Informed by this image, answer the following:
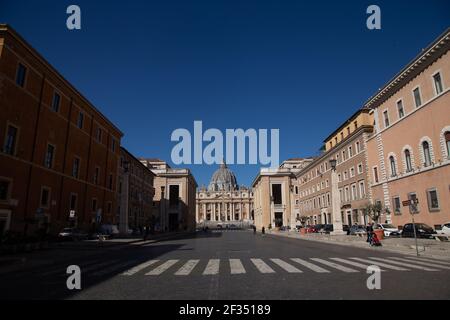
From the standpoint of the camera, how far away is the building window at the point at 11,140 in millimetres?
24819

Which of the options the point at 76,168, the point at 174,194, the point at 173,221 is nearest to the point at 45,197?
the point at 76,168

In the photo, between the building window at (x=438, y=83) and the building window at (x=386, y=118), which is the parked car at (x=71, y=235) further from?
the building window at (x=386, y=118)

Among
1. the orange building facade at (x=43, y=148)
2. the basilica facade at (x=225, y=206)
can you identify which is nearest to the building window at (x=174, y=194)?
the orange building facade at (x=43, y=148)

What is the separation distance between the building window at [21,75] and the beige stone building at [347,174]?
36616 millimetres

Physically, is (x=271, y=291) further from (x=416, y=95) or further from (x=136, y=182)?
(x=136, y=182)

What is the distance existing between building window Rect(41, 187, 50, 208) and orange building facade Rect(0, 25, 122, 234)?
0.30ft

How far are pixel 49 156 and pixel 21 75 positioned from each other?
8003mm

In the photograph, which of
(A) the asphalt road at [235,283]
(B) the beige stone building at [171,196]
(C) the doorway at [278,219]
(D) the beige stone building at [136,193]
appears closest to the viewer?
(A) the asphalt road at [235,283]

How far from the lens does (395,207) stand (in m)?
37.0

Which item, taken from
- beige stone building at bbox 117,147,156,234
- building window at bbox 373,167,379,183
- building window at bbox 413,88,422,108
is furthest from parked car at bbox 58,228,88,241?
building window at bbox 413,88,422,108

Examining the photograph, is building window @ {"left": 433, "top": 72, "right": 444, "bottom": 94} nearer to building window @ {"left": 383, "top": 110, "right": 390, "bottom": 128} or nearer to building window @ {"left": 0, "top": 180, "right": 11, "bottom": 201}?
building window @ {"left": 383, "top": 110, "right": 390, "bottom": 128}

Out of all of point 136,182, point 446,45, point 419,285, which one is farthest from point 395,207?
point 136,182

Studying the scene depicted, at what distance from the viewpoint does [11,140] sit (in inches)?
1003

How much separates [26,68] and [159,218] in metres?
62.6
